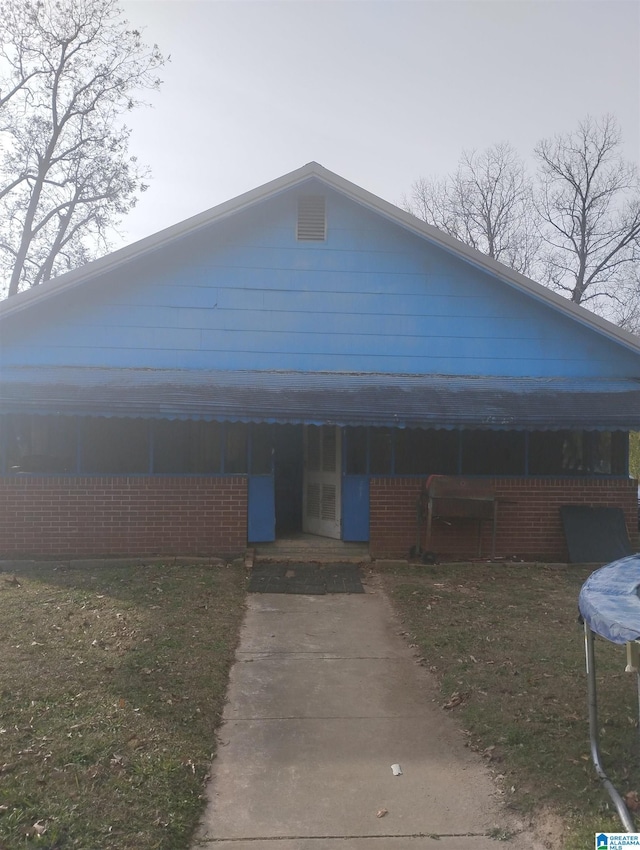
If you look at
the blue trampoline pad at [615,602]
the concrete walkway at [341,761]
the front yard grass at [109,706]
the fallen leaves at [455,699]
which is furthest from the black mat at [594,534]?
the blue trampoline pad at [615,602]

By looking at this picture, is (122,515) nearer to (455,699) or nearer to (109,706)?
(109,706)

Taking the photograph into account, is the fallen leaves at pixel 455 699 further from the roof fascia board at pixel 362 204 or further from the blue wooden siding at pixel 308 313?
the roof fascia board at pixel 362 204

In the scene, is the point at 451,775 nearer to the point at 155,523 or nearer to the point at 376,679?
the point at 376,679

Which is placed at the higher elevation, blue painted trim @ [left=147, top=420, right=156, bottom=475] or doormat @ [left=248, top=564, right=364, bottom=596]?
blue painted trim @ [left=147, top=420, right=156, bottom=475]

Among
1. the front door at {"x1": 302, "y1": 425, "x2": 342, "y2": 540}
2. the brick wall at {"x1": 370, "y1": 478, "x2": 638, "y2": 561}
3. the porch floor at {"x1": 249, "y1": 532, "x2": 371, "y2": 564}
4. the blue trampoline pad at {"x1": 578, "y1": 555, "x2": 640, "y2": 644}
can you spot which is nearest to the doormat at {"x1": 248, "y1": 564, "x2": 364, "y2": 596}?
the porch floor at {"x1": 249, "y1": 532, "x2": 371, "y2": 564}

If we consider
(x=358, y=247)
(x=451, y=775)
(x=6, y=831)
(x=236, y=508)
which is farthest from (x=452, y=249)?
(x=6, y=831)

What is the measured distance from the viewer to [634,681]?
5.82 m

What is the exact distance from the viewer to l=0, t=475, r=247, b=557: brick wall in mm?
10633

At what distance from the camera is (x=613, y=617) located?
3.77 metres

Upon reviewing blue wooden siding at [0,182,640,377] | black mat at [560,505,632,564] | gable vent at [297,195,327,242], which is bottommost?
black mat at [560,505,632,564]

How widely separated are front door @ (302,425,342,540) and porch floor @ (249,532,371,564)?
1.15 feet

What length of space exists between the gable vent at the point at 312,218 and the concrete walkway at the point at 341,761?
722cm

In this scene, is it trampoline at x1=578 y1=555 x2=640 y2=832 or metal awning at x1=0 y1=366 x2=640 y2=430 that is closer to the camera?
trampoline at x1=578 y1=555 x2=640 y2=832

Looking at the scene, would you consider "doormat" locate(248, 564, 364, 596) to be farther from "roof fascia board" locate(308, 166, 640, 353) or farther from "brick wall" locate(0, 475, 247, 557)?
"roof fascia board" locate(308, 166, 640, 353)
